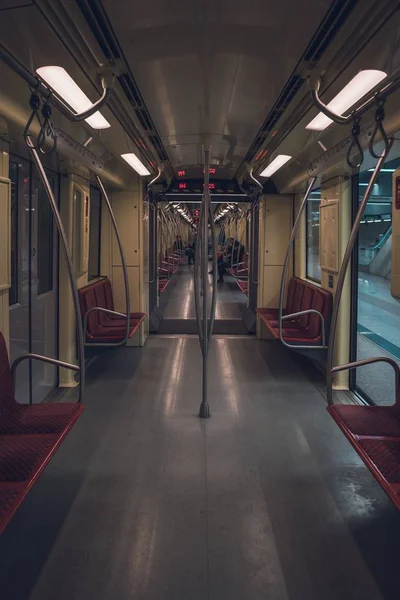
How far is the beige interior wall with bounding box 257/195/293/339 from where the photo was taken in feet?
24.7

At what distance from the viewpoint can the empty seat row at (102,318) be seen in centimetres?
553

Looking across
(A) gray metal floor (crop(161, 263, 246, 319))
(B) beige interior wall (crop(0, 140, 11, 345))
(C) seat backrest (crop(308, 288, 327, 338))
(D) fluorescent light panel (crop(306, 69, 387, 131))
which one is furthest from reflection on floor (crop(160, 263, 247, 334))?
(D) fluorescent light panel (crop(306, 69, 387, 131))

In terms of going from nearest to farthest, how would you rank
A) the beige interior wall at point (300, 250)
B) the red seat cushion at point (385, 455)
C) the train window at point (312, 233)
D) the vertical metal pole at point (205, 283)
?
1. the red seat cushion at point (385, 455)
2. the vertical metal pole at point (205, 283)
3. the beige interior wall at point (300, 250)
4. the train window at point (312, 233)

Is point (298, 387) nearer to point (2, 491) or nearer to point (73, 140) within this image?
point (73, 140)

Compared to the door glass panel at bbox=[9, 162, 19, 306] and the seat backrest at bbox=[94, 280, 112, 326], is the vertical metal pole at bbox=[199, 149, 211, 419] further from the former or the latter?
the seat backrest at bbox=[94, 280, 112, 326]

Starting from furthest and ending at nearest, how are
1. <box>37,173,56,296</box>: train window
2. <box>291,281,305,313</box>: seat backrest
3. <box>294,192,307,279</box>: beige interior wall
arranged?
<box>294,192,307,279</box>: beige interior wall < <box>291,281,305,313</box>: seat backrest < <box>37,173,56,296</box>: train window

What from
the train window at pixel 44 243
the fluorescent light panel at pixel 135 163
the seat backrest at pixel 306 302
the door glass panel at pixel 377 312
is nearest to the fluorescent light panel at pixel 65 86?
the train window at pixel 44 243

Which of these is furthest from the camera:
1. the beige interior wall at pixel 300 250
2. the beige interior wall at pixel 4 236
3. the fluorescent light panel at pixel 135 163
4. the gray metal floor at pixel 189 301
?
the gray metal floor at pixel 189 301

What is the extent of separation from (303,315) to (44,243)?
10.6 feet

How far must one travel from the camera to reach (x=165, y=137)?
4.88 meters

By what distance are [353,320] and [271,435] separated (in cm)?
176

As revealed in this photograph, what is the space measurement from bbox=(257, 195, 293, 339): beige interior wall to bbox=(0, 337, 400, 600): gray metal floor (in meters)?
3.14

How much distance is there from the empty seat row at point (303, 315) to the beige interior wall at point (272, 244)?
0.28 metres

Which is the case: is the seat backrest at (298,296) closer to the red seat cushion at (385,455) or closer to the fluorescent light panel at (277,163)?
the fluorescent light panel at (277,163)
